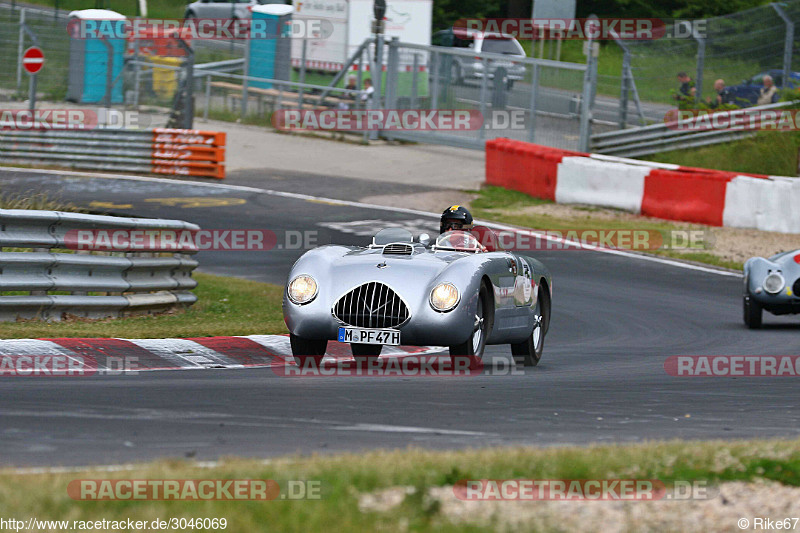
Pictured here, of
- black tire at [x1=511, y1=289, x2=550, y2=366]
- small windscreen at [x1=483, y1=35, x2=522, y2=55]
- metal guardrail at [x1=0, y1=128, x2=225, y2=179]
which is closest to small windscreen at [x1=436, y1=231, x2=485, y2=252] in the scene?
black tire at [x1=511, y1=289, x2=550, y2=366]

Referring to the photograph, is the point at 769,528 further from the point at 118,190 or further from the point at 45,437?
the point at 118,190

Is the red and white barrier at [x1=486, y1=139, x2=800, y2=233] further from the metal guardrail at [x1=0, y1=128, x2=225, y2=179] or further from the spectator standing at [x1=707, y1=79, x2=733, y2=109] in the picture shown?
the metal guardrail at [x1=0, y1=128, x2=225, y2=179]

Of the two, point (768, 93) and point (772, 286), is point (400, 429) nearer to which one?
point (772, 286)

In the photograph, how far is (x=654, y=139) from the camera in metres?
24.7

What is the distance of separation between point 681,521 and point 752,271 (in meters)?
8.74

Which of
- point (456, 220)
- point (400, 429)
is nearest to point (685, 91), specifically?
point (456, 220)

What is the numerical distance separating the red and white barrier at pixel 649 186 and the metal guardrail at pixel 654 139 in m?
2.29

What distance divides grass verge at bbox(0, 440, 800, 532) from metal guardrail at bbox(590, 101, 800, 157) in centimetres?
1811

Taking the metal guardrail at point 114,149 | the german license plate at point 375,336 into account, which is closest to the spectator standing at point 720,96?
the metal guardrail at point 114,149

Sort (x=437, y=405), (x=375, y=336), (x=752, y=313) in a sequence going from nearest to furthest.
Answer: (x=437, y=405)
(x=375, y=336)
(x=752, y=313)

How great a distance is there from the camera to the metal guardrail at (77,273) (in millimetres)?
10211

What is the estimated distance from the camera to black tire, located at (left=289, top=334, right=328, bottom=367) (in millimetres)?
9227

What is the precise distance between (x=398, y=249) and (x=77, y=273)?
310 centimetres

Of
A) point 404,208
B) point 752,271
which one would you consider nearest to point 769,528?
point 752,271
